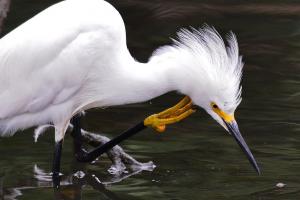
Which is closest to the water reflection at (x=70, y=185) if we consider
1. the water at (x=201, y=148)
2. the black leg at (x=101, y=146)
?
the water at (x=201, y=148)

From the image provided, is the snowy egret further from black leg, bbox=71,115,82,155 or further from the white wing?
black leg, bbox=71,115,82,155

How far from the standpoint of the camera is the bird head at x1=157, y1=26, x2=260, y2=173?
750cm

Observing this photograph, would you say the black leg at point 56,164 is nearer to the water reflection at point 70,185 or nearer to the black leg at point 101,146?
the water reflection at point 70,185

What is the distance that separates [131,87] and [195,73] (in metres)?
0.54

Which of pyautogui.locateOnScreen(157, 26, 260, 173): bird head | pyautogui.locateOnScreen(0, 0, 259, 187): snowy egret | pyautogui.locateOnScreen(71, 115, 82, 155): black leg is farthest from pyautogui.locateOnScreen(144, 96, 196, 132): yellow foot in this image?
pyautogui.locateOnScreen(71, 115, 82, 155): black leg

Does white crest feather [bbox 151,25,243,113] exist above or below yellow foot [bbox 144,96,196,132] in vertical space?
above

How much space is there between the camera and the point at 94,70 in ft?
25.3

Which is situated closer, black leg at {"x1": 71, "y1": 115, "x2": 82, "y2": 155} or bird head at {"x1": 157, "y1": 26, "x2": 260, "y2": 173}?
bird head at {"x1": 157, "y1": 26, "x2": 260, "y2": 173}

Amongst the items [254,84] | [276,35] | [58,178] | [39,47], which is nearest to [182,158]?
[58,178]

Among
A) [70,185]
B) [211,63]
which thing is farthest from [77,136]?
[211,63]

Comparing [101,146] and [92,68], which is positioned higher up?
[92,68]

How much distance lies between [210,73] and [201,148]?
66.4 inches

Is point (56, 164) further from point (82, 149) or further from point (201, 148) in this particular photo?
point (201, 148)

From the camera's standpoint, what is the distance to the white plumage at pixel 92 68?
7.55 metres
